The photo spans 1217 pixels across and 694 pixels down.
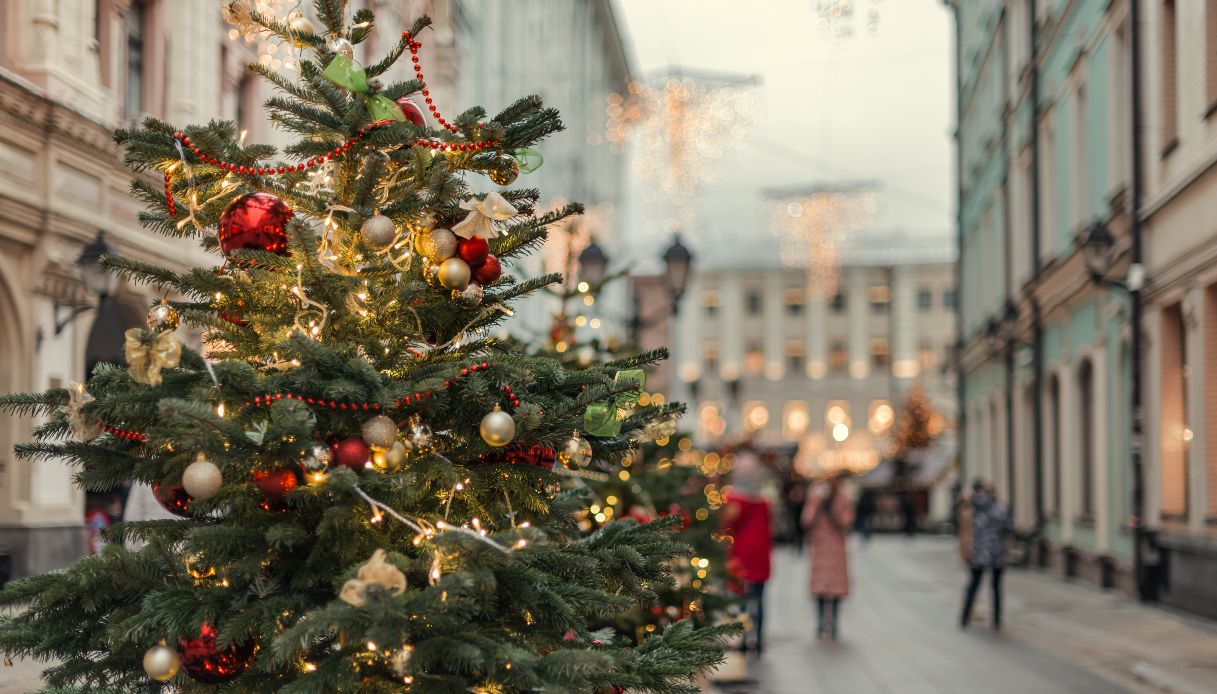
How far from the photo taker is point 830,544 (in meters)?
16.3

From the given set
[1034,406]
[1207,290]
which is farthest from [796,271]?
[1207,290]

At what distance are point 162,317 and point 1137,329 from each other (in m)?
18.1

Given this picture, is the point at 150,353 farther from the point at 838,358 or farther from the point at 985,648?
the point at 838,358

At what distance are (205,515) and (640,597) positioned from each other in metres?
1.51

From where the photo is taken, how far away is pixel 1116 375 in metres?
22.8

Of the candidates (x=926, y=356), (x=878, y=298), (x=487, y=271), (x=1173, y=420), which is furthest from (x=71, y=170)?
(x=878, y=298)

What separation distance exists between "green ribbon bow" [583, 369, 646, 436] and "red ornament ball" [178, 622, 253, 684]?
1.28 m

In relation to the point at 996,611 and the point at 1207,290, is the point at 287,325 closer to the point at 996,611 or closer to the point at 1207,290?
the point at 996,611

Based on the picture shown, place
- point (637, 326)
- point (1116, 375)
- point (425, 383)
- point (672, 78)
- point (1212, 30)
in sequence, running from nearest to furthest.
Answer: point (425, 383) < point (637, 326) < point (1212, 30) < point (1116, 375) < point (672, 78)

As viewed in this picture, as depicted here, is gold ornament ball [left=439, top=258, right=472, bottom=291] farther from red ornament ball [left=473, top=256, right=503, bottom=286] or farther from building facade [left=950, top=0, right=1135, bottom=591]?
building facade [left=950, top=0, right=1135, bottom=591]

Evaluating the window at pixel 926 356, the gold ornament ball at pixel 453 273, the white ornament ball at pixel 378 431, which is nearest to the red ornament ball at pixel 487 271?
the gold ornament ball at pixel 453 273

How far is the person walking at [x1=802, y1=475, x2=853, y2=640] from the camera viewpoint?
53.2ft

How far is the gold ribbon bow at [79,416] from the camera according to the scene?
4312 millimetres

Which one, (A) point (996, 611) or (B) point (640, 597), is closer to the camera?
(B) point (640, 597)
